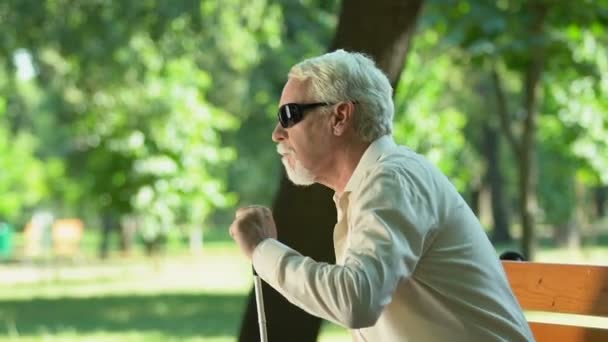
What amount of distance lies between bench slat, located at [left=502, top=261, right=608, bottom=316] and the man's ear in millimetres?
896

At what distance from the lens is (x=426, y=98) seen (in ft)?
87.4

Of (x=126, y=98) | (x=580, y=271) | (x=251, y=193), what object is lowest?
(x=251, y=193)

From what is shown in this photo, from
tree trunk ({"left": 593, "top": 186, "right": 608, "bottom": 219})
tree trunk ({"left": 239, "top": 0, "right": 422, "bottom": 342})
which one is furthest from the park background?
tree trunk ({"left": 593, "top": 186, "right": 608, "bottom": 219})

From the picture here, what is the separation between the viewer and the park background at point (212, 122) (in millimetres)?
11836

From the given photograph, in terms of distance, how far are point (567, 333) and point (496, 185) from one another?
4060 cm

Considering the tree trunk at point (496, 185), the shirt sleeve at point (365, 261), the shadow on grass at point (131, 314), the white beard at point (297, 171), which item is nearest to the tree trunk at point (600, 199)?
the tree trunk at point (496, 185)

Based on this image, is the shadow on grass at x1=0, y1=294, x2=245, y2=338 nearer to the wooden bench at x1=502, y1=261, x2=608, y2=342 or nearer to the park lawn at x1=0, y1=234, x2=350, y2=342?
the park lawn at x1=0, y1=234, x2=350, y2=342

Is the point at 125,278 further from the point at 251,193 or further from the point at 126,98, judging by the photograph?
the point at 251,193

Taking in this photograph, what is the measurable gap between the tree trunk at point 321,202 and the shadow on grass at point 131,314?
7.40 metres

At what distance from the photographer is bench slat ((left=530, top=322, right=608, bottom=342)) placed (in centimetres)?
359

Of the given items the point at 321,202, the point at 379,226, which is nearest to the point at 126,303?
the point at 321,202

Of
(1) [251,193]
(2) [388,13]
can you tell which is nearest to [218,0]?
(2) [388,13]

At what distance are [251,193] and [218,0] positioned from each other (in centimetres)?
2617

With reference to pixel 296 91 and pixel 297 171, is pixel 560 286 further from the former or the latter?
pixel 296 91
